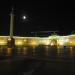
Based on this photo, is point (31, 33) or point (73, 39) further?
point (31, 33)

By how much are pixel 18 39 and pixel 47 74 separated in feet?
269

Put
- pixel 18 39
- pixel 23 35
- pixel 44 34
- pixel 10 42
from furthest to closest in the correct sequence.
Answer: pixel 44 34 → pixel 23 35 → pixel 18 39 → pixel 10 42

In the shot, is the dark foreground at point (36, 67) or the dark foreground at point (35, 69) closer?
the dark foreground at point (35, 69)

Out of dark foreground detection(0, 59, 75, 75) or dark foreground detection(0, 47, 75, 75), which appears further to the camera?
dark foreground detection(0, 47, 75, 75)

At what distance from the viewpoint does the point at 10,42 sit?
41.8 metres

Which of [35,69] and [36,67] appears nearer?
[35,69]

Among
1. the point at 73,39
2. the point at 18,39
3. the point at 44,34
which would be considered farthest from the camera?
the point at 44,34

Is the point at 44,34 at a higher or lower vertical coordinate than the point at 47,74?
higher

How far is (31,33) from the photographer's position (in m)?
104

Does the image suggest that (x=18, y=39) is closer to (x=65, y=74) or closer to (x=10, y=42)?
(x=10, y=42)

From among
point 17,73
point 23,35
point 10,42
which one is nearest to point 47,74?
point 17,73

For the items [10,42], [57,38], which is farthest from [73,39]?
[10,42]

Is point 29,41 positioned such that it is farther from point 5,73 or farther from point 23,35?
point 5,73

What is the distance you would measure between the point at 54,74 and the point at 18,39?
81.8m
